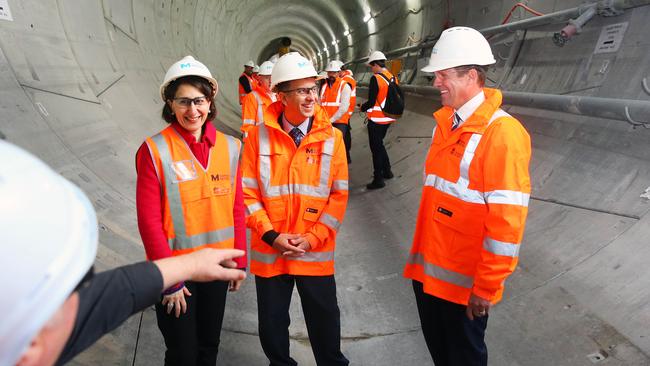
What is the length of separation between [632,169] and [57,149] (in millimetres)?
4317

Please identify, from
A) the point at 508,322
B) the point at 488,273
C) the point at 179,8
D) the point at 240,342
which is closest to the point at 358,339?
the point at 240,342

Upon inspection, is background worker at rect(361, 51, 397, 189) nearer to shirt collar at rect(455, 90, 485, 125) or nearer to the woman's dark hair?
shirt collar at rect(455, 90, 485, 125)

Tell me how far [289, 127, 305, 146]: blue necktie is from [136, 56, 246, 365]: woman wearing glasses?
0.33m

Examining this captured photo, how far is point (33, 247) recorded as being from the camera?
0.70m

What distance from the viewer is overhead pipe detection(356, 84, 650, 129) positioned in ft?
9.48

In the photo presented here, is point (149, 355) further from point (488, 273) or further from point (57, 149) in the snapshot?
point (488, 273)

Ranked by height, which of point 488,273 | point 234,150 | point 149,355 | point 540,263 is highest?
point 234,150

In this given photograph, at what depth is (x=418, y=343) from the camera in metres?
2.96

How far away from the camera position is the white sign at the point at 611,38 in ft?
11.7

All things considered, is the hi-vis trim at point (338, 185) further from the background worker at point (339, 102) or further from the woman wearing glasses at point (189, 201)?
the background worker at point (339, 102)

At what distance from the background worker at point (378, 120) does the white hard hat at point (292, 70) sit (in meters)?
3.81

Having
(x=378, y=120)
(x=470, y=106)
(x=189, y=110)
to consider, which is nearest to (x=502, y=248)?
(x=470, y=106)

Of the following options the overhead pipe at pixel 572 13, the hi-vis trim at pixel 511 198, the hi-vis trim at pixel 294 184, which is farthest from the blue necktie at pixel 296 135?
the overhead pipe at pixel 572 13

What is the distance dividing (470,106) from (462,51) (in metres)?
0.27
